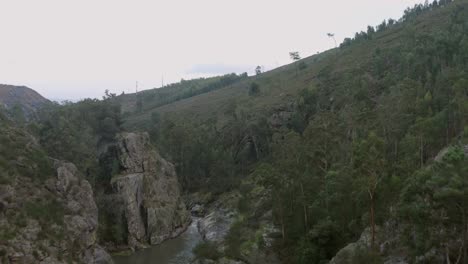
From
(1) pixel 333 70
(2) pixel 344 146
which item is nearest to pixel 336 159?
(2) pixel 344 146

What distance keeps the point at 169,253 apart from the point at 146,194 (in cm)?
1526

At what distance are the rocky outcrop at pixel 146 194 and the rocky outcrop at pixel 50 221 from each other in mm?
16985

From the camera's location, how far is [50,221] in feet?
171

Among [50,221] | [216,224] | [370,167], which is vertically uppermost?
[370,167]

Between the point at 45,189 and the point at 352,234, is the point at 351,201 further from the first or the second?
the point at 45,189

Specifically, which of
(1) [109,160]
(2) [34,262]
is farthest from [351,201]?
(1) [109,160]

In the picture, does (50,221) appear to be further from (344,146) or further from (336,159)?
(344,146)

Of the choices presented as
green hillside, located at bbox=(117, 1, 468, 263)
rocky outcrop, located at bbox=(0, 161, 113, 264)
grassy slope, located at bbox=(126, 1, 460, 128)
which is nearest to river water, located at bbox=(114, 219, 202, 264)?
rocky outcrop, located at bbox=(0, 161, 113, 264)

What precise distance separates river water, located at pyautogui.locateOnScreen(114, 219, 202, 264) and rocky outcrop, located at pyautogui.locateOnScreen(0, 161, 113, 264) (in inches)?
380

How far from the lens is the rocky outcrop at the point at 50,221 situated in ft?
154

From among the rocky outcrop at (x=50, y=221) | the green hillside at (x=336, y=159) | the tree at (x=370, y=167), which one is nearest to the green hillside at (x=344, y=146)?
the tree at (x=370, y=167)

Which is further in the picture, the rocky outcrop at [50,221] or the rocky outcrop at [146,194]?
the rocky outcrop at [146,194]

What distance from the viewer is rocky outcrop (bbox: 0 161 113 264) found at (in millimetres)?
46844

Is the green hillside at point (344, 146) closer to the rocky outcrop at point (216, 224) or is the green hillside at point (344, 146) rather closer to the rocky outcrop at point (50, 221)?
the rocky outcrop at point (216, 224)
